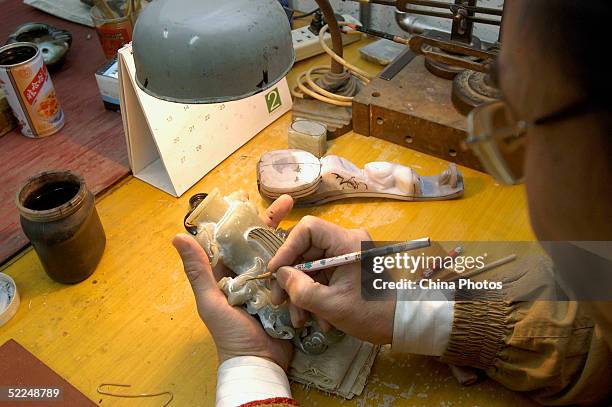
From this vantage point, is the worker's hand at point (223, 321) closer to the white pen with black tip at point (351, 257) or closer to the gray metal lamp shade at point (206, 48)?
the white pen with black tip at point (351, 257)

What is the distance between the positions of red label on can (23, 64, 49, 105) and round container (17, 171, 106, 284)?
0.42m

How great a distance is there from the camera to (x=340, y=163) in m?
1.34

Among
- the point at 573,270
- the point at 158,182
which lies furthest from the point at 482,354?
the point at 158,182

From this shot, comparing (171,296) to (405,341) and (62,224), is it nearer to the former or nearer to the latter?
(62,224)

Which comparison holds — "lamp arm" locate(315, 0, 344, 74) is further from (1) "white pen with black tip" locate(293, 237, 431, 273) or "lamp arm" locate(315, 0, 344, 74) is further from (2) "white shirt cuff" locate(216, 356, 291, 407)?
→ (2) "white shirt cuff" locate(216, 356, 291, 407)

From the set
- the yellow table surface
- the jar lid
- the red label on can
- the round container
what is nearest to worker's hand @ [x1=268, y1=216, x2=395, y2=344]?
the yellow table surface

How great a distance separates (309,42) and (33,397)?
1.34 metres

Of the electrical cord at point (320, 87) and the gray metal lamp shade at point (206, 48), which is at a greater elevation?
the gray metal lamp shade at point (206, 48)

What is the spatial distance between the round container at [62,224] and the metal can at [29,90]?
42 cm

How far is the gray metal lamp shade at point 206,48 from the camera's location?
28.8 inches

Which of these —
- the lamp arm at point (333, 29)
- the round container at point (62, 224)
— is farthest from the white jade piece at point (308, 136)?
the round container at point (62, 224)

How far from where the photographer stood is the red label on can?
144 centimetres

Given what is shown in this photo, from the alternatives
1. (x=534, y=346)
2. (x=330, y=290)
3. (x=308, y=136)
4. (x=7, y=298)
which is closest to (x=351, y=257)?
(x=330, y=290)

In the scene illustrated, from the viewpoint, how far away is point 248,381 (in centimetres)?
90
